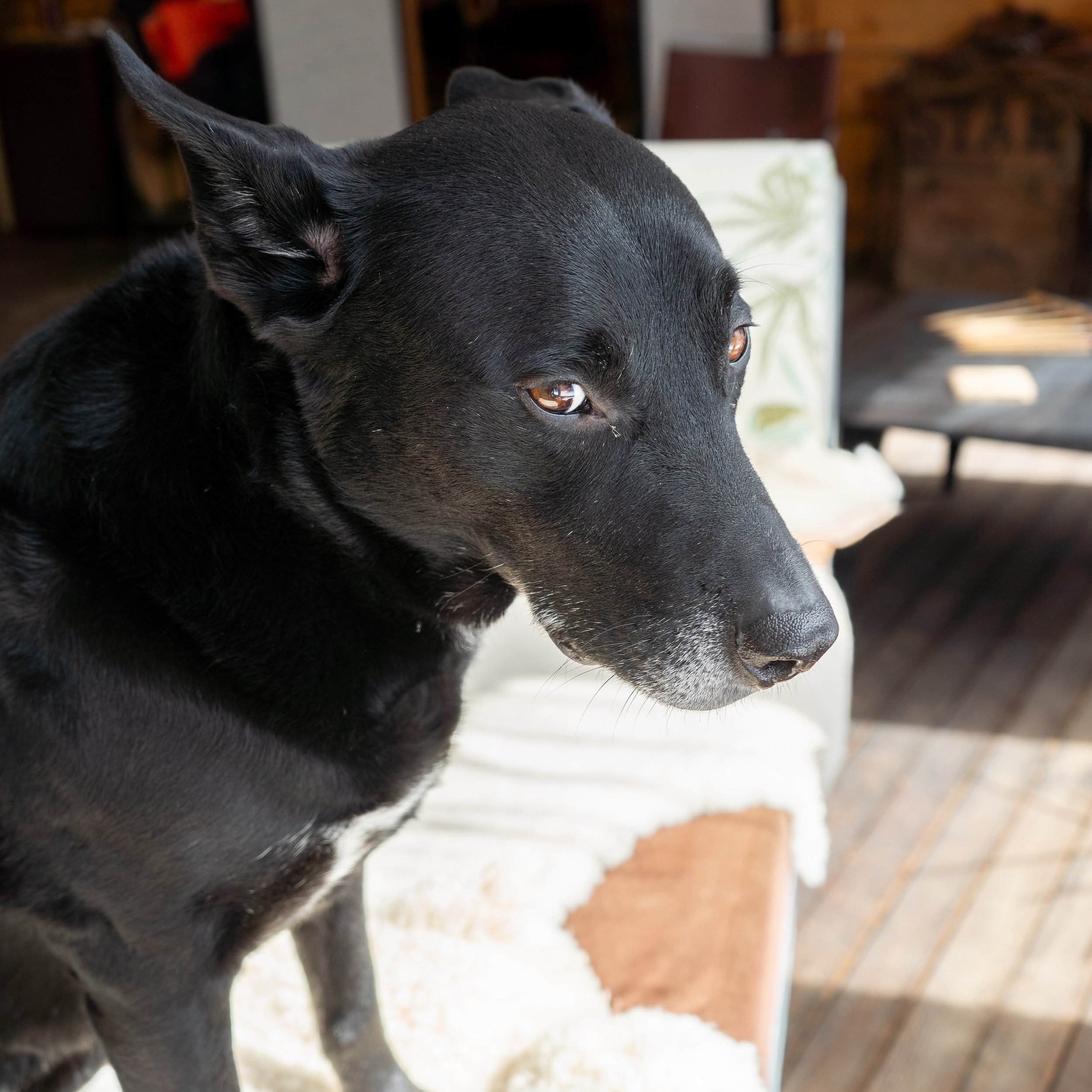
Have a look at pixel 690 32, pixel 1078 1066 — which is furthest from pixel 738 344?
pixel 690 32

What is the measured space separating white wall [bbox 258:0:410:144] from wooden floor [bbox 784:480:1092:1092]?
2.27 m

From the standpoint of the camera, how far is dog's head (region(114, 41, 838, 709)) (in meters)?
0.78

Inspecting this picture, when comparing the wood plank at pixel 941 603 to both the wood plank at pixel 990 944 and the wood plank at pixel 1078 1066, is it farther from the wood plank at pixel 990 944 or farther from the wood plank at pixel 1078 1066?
the wood plank at pixel 1078 1066

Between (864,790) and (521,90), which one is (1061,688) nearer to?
(864,790)

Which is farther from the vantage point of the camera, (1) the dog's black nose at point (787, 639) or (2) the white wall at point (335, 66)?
(2) the white wall at point (335, 66)

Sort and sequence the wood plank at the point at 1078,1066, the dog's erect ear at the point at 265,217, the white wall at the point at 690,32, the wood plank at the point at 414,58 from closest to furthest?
the dog's erect ear at the point at 265,217 < the wood plank at the point at 1078,1066 < the wood plank at the point at 414,58 < the white wall at the point at 690,32

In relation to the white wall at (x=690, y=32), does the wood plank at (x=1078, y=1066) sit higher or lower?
lower

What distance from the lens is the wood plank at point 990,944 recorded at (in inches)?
58.7

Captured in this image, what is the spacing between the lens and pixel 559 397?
79 centimetres

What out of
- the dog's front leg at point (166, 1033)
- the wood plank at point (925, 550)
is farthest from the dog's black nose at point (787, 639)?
the wood plank at point (925, 550)

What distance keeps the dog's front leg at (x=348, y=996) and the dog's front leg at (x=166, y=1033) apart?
22 cm

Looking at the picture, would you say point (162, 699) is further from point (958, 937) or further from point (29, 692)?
point (958, 937)

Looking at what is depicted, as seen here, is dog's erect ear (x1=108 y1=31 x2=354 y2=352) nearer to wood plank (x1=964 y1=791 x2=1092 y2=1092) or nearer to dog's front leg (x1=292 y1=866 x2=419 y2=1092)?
dog's front leg (x1=292 y1=866 x2=419 y2=1092)

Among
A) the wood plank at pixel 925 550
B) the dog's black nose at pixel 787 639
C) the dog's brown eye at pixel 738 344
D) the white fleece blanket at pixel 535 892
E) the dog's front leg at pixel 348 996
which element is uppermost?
the dog's brown eye at pixel 738 344
